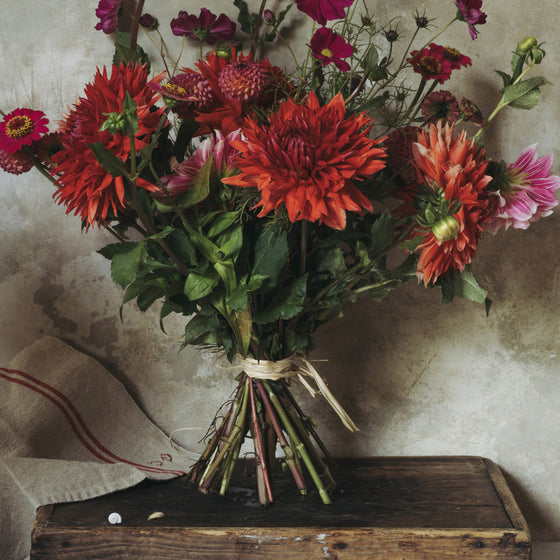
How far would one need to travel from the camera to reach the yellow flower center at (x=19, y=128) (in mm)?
753

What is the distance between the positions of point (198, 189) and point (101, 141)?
12 centimetres

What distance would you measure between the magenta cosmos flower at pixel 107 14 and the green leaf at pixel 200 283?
514mm

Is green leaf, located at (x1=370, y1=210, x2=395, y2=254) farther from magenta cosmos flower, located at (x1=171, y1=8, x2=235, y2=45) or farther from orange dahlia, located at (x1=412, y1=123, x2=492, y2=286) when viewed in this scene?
magenta cosmos flower, located at (x1=171, y1=8, x2=235, y2=45)

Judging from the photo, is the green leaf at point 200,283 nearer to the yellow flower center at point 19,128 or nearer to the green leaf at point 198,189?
the green leaf at point 198,189

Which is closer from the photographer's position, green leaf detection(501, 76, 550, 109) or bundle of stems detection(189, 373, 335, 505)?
green leaf detection(501, 76, 550, 109)

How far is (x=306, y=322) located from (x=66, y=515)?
1.43ft

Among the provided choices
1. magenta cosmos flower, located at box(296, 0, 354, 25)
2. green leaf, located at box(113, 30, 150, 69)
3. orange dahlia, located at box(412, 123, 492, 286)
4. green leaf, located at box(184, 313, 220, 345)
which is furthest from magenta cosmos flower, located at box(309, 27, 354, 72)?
green leaf, located at box(184, 313, 220, 345)

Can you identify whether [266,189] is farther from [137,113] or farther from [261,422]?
[261,422]

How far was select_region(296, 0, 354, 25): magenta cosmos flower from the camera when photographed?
738 mm

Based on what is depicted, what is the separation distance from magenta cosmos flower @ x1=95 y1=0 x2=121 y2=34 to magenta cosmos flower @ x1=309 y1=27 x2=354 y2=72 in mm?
420

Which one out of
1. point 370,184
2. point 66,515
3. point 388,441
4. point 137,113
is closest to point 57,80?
point 137,113

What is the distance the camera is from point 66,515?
0.85 metres

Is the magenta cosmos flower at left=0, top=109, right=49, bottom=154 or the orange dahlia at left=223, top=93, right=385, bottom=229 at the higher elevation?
the magenta cosmos flower at left=0, top=109, right=49, bottom=154

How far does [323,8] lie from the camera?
2.44 feet
